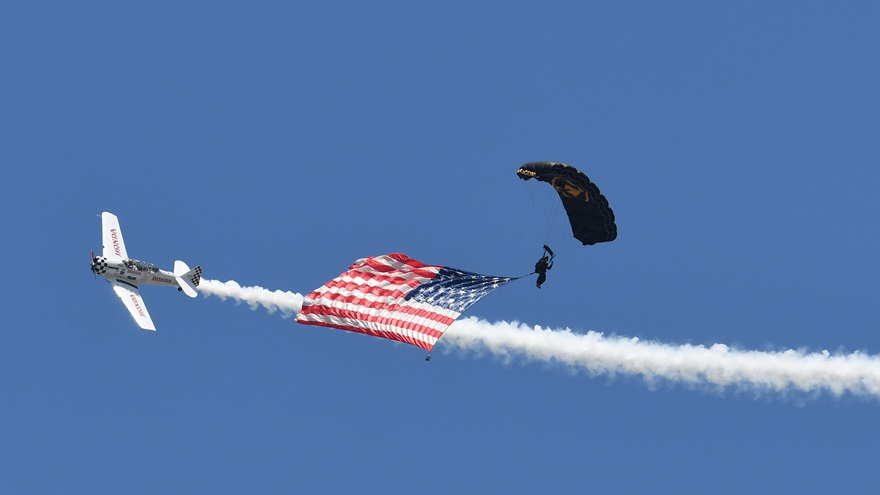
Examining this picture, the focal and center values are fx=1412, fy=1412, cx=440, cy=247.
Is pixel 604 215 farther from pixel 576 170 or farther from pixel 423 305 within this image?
pixel 423 305

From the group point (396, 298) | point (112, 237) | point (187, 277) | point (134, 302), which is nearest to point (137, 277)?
point (134, 302)

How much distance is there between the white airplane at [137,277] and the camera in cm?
7312

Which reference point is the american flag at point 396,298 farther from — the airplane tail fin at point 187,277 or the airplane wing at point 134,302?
the airplane tail fin at point 187,277

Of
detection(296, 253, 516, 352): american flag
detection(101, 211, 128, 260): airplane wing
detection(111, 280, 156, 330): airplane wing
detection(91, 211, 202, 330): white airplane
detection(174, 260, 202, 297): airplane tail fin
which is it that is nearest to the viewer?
detection(296, 253, 516, 352): american flag

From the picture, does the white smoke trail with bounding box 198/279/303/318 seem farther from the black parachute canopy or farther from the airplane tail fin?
the black parachute canopy

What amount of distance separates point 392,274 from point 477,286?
11.9 feet

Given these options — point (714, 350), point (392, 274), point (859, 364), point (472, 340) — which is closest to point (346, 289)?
point (392, 274)

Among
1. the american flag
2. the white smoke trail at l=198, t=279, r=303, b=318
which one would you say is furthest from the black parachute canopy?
the white smoke trail at l=198, t=279, r=303, b=318

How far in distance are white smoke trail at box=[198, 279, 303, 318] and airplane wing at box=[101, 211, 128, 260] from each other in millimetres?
4904

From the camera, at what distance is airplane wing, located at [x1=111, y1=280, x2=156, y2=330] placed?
72500 mm

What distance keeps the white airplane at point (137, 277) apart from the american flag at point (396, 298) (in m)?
17.5

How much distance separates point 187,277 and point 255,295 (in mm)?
3775

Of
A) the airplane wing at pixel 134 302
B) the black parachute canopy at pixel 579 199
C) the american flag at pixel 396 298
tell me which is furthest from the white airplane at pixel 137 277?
the black parachute canopy at pixel 579 199

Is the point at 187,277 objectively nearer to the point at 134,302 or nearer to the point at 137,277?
the point at 137,277
